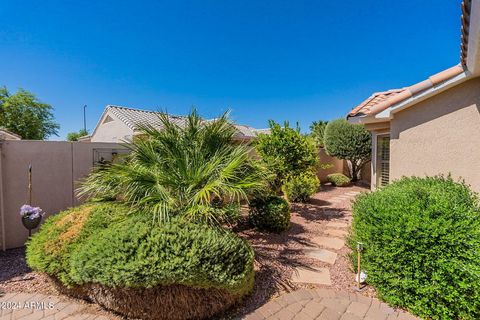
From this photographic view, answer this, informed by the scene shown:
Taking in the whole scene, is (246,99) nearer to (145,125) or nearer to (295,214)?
(295,214)

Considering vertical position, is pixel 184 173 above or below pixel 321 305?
above

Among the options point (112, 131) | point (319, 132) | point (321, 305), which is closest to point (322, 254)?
point (321, 305)

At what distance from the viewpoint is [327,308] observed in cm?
362

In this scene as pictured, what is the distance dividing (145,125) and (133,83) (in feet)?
38.5

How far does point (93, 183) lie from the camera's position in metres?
5.19

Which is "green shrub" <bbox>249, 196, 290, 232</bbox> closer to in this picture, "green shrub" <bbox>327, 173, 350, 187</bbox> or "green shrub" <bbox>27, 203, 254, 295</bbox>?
"green shrub" <bbox>27, 203, 254, 295</bbox>

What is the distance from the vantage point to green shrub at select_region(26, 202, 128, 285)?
3895mm

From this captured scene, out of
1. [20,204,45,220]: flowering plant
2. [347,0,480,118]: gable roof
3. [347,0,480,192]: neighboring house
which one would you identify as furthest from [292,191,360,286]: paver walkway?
[20,204,45,220]: flowering plant

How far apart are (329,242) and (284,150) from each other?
3.77 meters

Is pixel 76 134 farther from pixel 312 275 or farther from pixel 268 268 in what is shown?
pixel 312 275

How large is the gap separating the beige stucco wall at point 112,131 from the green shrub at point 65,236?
1144 centimetres

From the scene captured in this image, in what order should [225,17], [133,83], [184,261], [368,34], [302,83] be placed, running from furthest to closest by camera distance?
1. [302,83]
2. [133,83]
3. [368,34]
4. [225,17]
5. [184,261]

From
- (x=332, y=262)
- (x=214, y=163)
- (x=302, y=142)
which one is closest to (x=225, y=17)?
(x=302, y=142)

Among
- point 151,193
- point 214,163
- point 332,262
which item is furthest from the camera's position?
point 332,262
